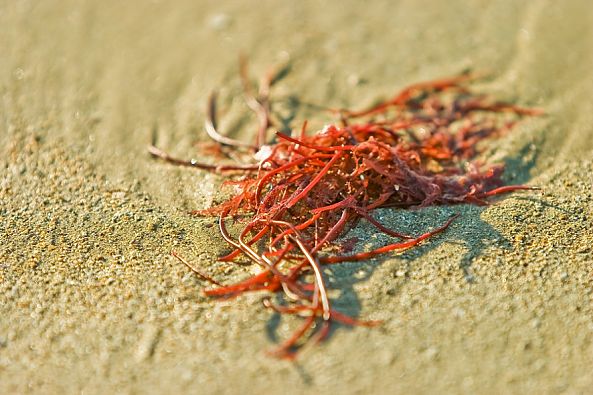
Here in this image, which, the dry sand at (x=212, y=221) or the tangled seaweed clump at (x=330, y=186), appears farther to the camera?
the tangled seaweed clump at (x=330, y=186)

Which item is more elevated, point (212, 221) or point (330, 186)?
point (330, 186)

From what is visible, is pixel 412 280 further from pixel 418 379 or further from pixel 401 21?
pixel 401 21

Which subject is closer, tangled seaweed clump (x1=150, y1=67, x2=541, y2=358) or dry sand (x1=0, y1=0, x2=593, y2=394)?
dry sand (x1=0, y1=0, x2=593, y2=394)

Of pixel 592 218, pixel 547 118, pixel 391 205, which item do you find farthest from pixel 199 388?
pixel 547 118
